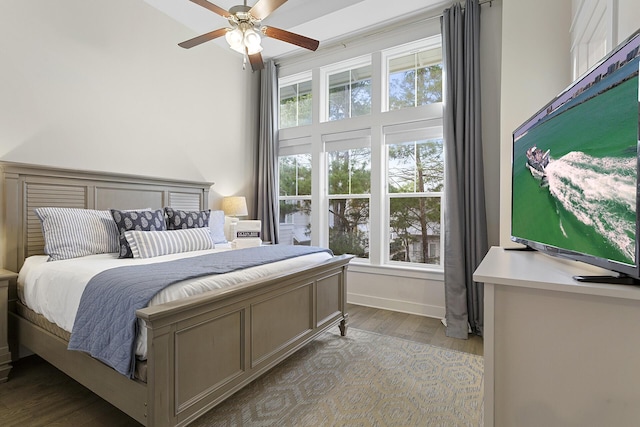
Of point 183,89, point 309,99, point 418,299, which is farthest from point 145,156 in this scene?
point 418,299

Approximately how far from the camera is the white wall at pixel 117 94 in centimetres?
249

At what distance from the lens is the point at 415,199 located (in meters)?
3.65

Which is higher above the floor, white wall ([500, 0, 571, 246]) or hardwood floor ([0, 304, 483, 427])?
white wall ([500, 0, 571, 246])

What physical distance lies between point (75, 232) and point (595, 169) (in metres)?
3.04

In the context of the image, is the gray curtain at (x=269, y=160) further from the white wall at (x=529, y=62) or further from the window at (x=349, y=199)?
the white wall at (x=529, y=62)

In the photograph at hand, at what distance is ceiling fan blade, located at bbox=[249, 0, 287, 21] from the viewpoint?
212 centimetres

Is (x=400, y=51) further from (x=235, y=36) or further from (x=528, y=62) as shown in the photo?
(x=235, y=36)

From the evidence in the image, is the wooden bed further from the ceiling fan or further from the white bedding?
the ceiling fan

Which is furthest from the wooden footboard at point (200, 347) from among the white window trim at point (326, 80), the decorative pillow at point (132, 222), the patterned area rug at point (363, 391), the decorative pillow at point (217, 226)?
the white window trim at point (326, 80)

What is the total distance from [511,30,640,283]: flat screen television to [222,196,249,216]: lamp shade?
3230mm

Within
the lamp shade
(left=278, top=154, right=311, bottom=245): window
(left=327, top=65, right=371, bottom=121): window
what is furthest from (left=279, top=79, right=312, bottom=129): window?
the lamp shade

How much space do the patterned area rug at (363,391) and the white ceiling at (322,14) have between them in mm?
3323

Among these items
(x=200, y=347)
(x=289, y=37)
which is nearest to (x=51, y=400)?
(x=200, y=347)

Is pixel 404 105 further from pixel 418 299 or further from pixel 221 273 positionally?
pixel 221 273
